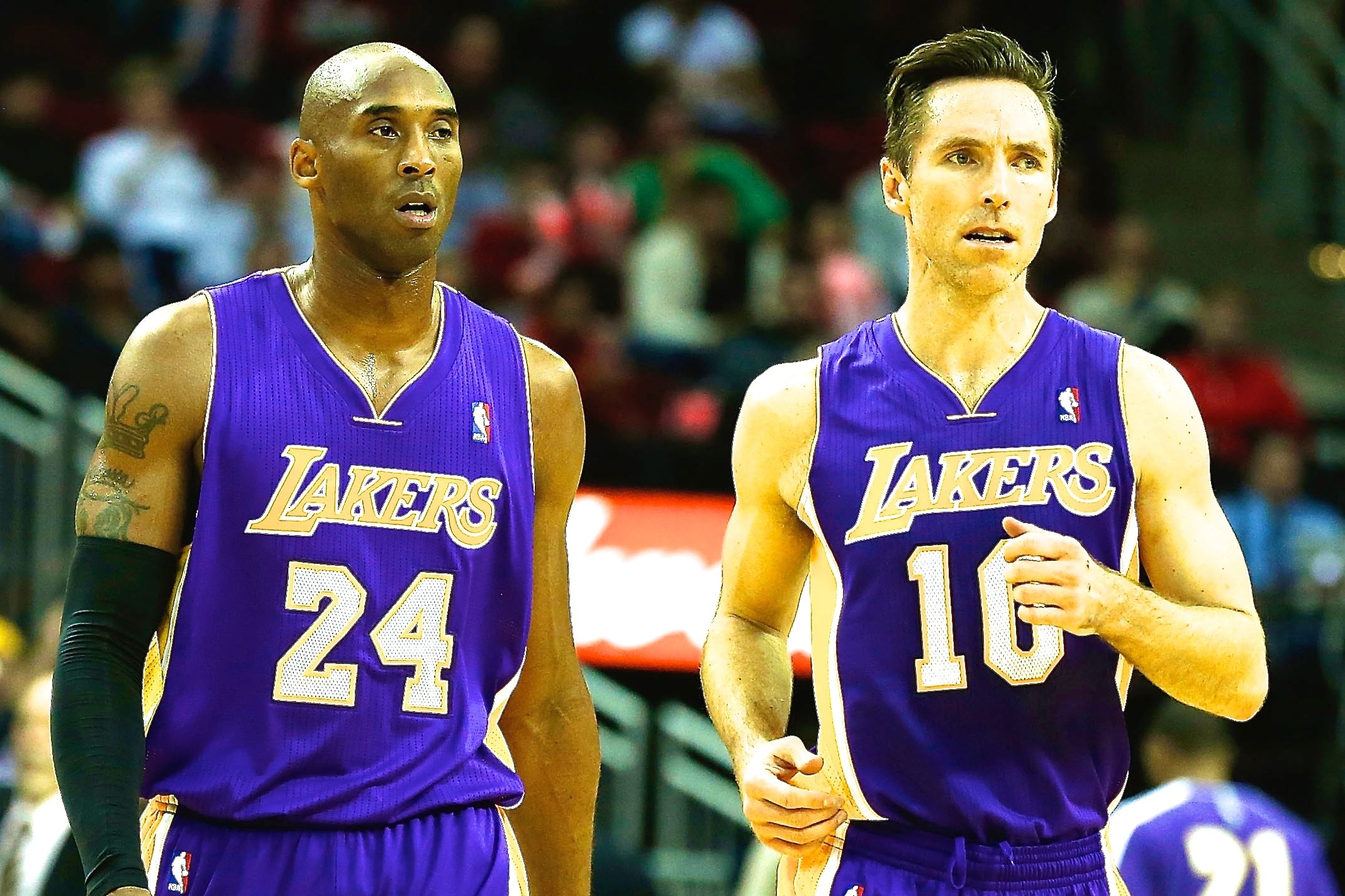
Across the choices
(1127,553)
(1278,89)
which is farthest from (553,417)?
(1278,89)

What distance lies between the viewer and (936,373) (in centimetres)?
491

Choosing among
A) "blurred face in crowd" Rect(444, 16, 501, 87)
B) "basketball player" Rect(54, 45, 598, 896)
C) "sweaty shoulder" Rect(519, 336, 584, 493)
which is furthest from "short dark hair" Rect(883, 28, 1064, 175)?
"blurred face in crowd" Rect(444, 16, 501, 87)

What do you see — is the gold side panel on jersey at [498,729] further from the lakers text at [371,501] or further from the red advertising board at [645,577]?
the red advertising board at [645,577]

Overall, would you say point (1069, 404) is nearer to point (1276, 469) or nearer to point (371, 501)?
point (371, 501)

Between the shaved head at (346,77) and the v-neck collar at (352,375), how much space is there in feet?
1.21

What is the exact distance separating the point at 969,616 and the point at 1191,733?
3.17 m

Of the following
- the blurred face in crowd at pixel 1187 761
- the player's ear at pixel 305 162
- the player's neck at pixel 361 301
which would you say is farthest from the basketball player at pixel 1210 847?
the player's ear at pixel 305 162

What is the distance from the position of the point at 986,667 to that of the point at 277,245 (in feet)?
28.0

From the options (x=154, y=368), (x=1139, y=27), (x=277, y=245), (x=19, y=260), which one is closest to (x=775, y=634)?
(x=154, y=368)

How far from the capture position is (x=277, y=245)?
12492 mm

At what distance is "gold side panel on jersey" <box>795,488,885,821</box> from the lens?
4766 mm

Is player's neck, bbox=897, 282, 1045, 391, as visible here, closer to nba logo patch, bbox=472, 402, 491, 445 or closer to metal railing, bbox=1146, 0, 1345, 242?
nba logo patch, bbox=472, 402, 491, 445

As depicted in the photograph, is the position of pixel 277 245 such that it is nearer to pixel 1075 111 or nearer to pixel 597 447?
pixel 597 447

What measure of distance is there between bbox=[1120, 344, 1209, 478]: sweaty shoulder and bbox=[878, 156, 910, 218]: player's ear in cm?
60
